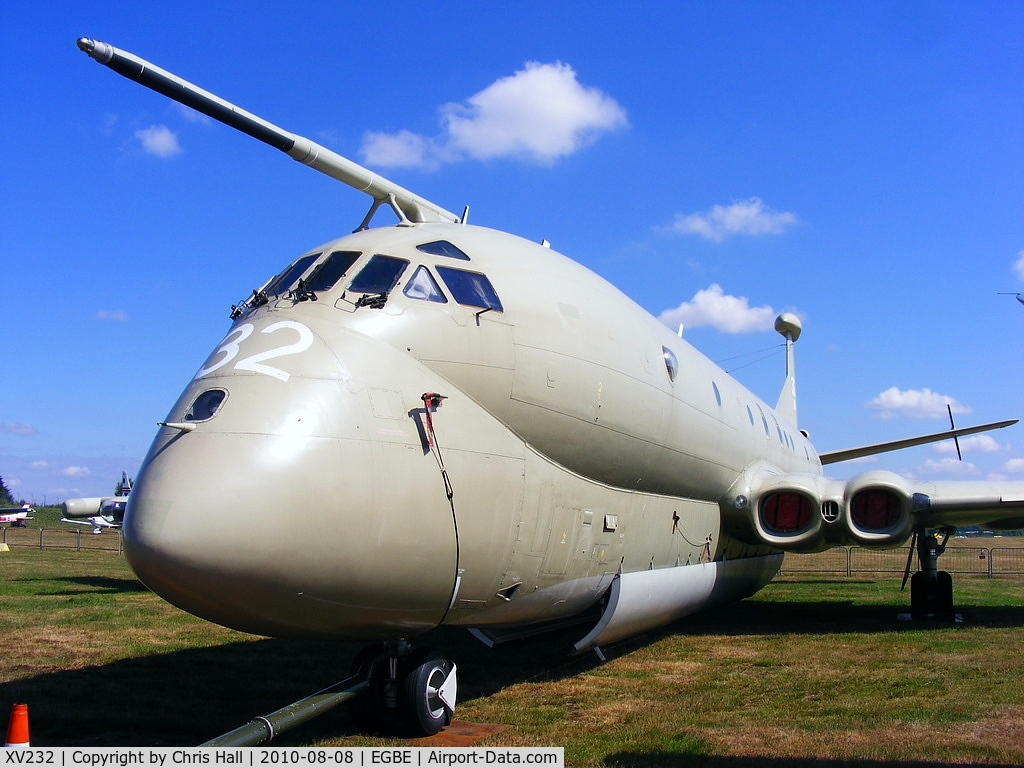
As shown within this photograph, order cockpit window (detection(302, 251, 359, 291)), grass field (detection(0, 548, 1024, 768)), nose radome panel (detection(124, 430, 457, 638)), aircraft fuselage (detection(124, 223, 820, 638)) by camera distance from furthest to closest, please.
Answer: cockpit window (detection(302, 251, 359, 291)), grass field (detection(0, 548, 1024, 768)), aircraft fuselage (detection(124, 223, 820, 638)), nose radome panel (detection(124, 430, 457, 638))

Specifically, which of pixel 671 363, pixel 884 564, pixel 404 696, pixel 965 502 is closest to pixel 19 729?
pixel 404 696

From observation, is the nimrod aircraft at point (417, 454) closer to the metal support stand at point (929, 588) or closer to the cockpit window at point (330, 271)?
the cockpit window at point (330, 271)

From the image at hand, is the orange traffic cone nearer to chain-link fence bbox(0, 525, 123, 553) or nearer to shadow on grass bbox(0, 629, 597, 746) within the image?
shadow on grass bbox(0, 629, 597, 746)

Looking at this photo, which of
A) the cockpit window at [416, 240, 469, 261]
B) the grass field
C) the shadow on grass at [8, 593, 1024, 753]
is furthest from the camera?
the cockpit window at [416, 240, 469, 261]

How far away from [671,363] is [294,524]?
524cm

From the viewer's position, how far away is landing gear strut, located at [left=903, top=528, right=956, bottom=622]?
13.4m

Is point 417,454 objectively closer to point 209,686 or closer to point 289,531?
point 289,531

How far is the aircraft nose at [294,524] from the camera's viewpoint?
4648 mm

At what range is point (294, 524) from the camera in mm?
4844

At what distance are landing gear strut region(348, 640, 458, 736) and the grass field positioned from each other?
0.19m

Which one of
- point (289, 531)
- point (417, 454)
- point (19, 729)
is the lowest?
point (19, 729)

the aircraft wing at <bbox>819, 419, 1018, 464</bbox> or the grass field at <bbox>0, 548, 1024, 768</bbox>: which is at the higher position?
the aircraft wing at <bbox>819, 419, 1018, 464</bbox>

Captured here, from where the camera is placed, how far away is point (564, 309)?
7.20m

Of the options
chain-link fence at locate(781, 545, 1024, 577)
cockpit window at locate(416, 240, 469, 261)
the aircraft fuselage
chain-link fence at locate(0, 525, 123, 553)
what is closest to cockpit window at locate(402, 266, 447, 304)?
the aircraft fuselage
